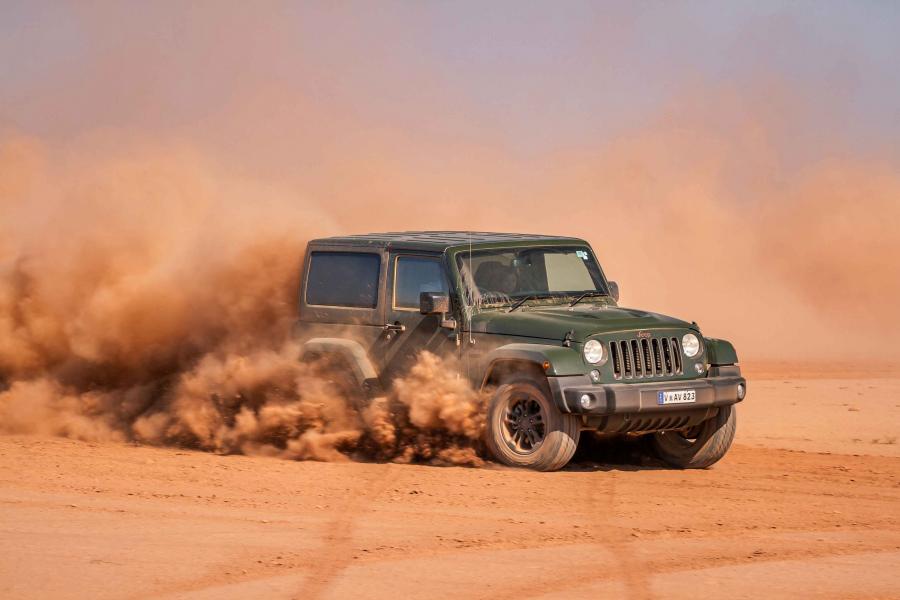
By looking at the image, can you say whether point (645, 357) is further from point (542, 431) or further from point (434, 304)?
point (434, 304)

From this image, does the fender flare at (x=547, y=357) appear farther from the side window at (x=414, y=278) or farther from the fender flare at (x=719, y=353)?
the fender flare at (x=719, y=353)

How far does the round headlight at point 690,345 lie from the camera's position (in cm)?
1062

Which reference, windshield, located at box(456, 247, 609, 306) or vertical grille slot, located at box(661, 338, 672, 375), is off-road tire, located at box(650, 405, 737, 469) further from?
windshield, located at box(456, 247, 609, 306)

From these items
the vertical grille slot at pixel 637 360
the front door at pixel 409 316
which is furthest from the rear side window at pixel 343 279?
the vertical grille slot at pixel 637 360

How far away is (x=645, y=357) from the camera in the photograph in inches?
408

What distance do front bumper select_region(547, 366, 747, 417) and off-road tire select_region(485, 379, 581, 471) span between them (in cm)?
19

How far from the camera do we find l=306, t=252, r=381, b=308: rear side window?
11.3 meters

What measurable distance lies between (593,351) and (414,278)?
5.68 ft

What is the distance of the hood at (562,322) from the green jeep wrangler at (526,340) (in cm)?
1

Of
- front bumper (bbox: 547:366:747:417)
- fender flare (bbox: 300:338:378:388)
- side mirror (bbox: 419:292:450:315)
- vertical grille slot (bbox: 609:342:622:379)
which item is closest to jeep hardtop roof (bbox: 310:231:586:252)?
side mirror (bbox: 419:292:450:315)

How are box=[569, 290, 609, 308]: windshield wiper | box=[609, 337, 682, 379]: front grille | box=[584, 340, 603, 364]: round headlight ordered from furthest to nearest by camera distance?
box=[569, 290, 609, 308]: windshield wiper, box=[609, 337, 682, 379]: front grille, box=[584, 340, 603, 364]: round headlight

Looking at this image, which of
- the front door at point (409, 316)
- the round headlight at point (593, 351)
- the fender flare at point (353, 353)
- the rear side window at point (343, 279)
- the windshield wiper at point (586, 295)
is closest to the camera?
the round headlight at point (593, 351)

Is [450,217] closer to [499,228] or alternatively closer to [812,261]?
[499,228]

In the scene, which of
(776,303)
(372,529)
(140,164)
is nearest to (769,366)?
(776,303)
